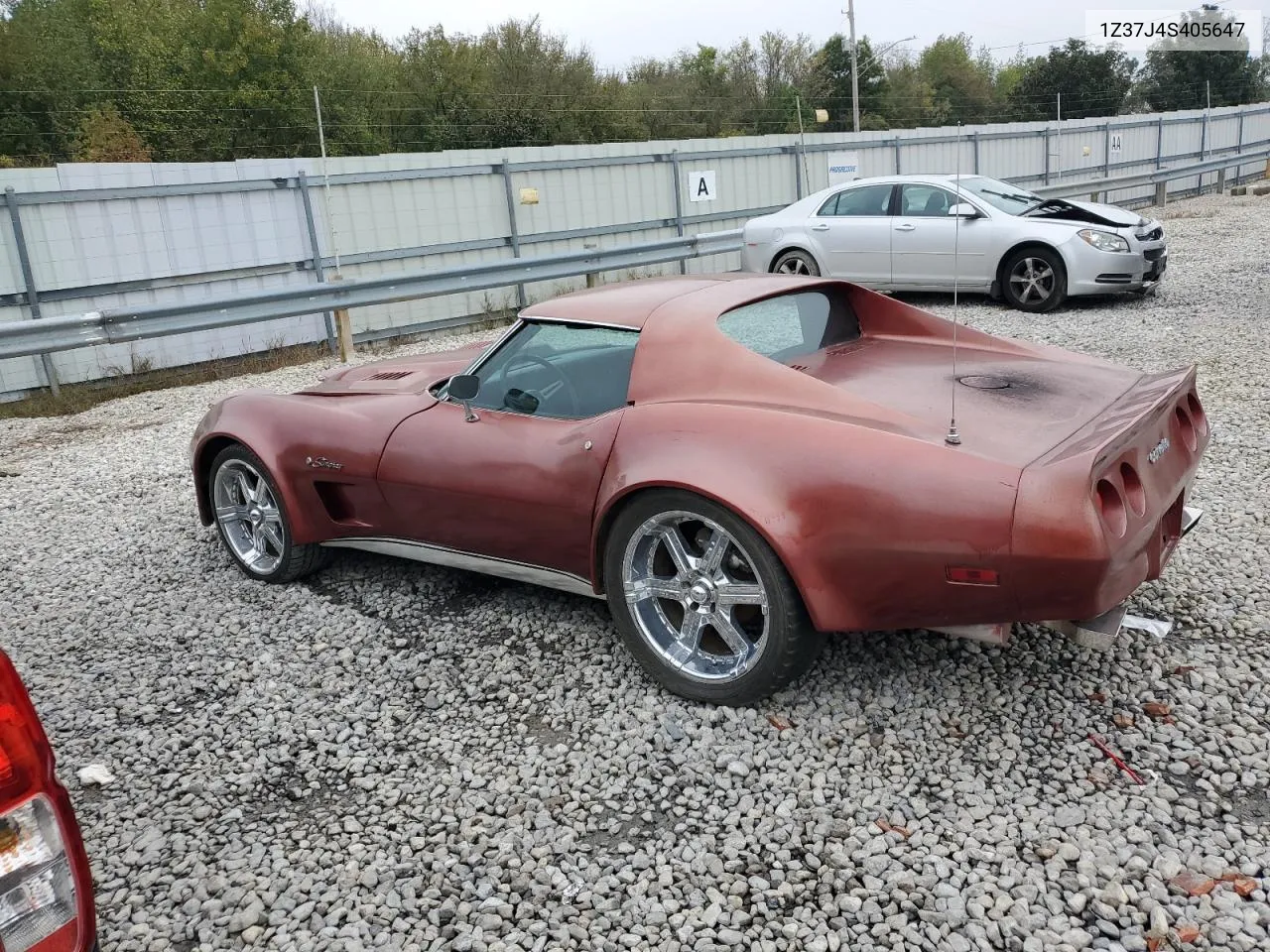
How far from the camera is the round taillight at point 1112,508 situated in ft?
9.52

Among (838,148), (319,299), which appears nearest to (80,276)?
(319,299)

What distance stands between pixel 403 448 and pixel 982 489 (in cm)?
228

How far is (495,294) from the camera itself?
14453 millimetres

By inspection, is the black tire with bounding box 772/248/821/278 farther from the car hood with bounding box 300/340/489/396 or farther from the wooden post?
the car hood with bounding box 300/340/489/396

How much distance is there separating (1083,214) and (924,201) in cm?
165

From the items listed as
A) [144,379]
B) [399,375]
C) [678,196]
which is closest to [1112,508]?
[399,375]

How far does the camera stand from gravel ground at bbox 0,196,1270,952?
264cm

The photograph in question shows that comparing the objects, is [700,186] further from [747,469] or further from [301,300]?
[747,469]

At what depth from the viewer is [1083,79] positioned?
5122 centimetres

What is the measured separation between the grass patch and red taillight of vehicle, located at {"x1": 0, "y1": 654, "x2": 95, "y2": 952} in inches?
368

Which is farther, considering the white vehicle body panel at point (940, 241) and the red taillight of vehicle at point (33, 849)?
the white vehicle body panel at point (940, 241)

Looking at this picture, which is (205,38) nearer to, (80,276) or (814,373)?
(80,276)

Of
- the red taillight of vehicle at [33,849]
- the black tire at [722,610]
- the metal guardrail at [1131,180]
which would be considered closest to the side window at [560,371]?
the black tire at [722,610]

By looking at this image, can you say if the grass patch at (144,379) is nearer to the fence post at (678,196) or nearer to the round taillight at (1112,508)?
the fence post at (678,196)
